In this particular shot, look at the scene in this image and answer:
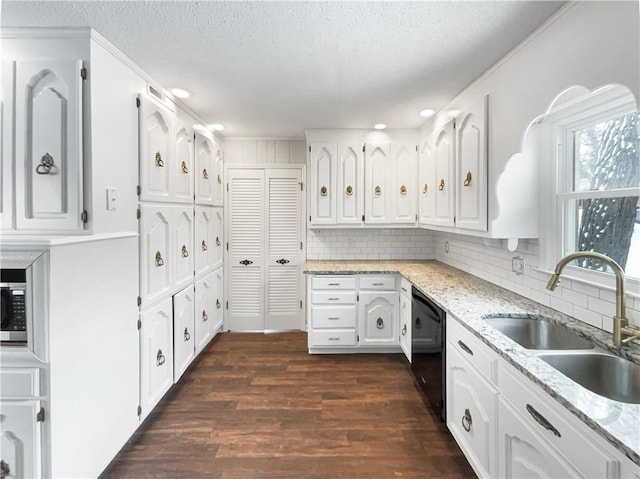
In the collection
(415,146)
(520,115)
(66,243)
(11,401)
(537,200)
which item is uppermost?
(415,146)

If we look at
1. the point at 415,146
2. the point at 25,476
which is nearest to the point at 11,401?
the point at 25,476

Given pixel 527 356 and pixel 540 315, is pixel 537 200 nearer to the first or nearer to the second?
pixel 540 315

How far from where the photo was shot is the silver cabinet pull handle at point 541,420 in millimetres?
989

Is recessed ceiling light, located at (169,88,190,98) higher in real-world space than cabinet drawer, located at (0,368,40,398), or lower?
higher

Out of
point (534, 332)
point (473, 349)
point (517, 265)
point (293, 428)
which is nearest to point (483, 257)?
point (517, 265)

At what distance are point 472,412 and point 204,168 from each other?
294cm

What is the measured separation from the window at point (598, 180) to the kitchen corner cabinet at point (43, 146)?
8.53ft

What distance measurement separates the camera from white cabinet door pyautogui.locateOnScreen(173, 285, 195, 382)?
8.15ft

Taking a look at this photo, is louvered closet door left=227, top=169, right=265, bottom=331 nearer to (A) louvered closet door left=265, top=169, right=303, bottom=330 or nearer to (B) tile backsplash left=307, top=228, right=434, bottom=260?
(A) louvered closet door left=265, top=169, right=303, bottom=330

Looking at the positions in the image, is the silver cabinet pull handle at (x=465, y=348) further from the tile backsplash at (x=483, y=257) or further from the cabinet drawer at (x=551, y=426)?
the tile backsplash at (x=483, y=257)

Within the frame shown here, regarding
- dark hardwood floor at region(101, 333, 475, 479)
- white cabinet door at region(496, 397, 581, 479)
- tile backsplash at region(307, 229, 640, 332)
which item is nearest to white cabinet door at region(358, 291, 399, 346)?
dark hardwood floor at region(101, 333, 475, 479)

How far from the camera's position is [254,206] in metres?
3.83

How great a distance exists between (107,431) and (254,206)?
2.60 meters

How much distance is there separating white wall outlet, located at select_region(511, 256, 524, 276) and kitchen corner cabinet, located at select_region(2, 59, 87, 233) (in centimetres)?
261
